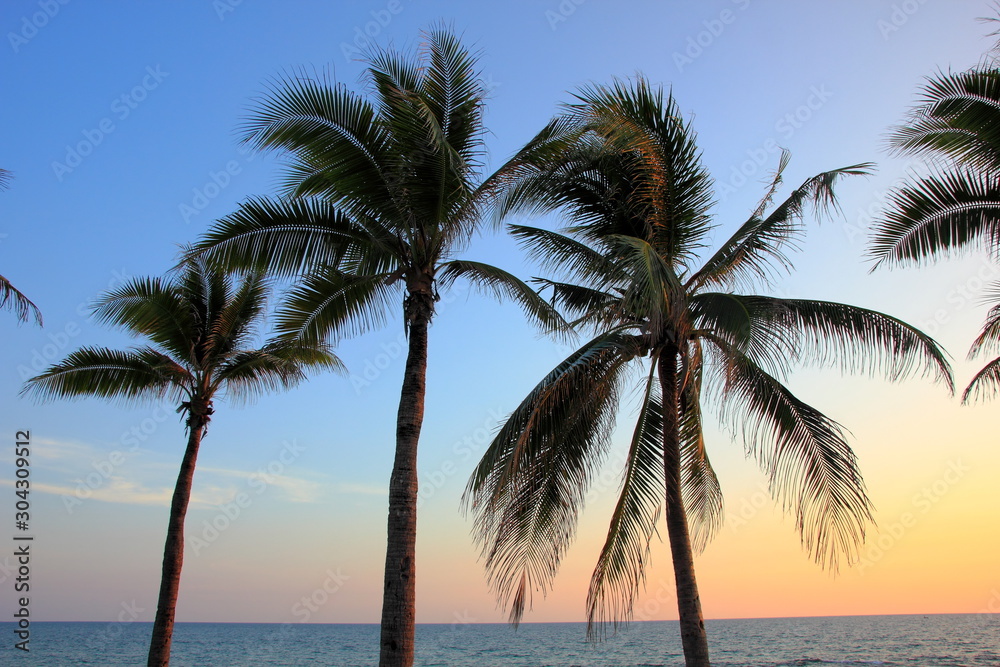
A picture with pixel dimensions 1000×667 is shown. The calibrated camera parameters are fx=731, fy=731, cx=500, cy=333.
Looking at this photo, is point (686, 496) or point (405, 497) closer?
point (405, 497)

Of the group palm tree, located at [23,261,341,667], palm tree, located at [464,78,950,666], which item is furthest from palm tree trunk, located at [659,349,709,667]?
palm tree, located at [23,261,341,667]

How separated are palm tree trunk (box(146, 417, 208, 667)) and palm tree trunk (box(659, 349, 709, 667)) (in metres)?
8.58

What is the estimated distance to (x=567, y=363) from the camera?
32.4 feet

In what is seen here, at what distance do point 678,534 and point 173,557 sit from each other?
937 cm

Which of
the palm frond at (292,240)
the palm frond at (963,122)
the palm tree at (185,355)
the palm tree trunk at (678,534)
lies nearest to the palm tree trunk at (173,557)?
the palm tree at (185,355)

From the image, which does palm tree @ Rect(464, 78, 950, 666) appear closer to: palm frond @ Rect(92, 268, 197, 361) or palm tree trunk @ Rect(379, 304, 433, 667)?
palm tree trunk @ Rect(379, 304, 433, 667)

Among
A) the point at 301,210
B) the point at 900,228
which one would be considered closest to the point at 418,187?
the point at 301,210

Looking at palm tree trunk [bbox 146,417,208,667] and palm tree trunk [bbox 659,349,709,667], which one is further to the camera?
palm tree trunk [bbox 146,417,208,667]

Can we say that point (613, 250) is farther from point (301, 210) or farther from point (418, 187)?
point (301, 210)

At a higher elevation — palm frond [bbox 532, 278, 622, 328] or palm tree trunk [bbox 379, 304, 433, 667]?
palm frond [bbox 532, 278, 622, 328]

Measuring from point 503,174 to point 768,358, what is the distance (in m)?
4.24

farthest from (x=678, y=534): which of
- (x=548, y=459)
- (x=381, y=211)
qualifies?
(x=381, y=211)

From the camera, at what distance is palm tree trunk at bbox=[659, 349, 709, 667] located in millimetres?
8992

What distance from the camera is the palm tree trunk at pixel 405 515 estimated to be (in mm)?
7953
